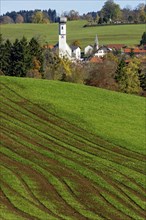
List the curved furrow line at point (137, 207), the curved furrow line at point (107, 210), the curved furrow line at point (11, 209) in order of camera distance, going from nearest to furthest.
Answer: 1. the curved furrow line at point (11, 209)
2. the curved furrow line at point (107, 210)
3. the curved furrow line at point (137, 207)

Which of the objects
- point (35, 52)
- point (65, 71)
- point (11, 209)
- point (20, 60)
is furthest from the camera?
point (35, 52)

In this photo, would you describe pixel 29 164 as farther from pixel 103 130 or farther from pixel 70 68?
pixel 70 68

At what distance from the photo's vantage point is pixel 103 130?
196ft

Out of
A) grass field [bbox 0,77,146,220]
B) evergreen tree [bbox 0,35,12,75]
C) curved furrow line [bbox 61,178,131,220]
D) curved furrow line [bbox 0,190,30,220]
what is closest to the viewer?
curved furrow line [bbox 0,190,30,220]

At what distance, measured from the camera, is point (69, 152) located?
4972 centimetres

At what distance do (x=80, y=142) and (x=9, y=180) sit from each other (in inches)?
639

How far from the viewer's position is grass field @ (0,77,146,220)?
35625mm

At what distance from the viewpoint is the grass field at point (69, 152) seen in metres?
35.6

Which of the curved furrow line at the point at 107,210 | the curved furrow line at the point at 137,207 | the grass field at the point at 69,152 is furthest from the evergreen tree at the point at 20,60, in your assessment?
the curved furrow line at the point at 107,210

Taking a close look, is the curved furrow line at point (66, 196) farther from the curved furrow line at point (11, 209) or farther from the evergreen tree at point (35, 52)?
the evergreen tree at point (35, 52)

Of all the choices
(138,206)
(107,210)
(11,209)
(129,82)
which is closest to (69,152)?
(138,206)

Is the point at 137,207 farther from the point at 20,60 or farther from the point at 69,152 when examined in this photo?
the point at 20,60

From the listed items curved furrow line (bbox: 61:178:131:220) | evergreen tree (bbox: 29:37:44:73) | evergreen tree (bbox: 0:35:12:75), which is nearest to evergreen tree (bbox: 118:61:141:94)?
evergreen tree (bbox: 29:37:44:73)

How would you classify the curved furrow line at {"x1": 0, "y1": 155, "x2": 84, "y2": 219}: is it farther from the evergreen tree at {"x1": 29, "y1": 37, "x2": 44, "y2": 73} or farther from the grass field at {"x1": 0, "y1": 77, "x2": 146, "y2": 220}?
the evergreen tree at {"x1": 29, "y1": 37, "x2": 44, "y2": 73}
